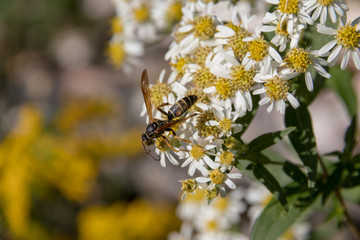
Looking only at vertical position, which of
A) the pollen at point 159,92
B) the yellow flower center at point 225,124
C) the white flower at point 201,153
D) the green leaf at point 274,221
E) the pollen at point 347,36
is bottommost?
the green leaf at point 274,221

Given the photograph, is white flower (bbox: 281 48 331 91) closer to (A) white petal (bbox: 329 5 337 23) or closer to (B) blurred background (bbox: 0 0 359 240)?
(A) white petal (bbox: 329 5 337 23)

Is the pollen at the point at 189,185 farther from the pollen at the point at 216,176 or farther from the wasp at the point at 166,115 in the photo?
the wasp at the point at 166,115

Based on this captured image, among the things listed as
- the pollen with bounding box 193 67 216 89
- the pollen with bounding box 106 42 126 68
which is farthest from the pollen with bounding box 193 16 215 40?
the pollen with bounding box 106 42 126 68

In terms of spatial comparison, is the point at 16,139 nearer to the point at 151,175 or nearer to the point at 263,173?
the point at 151,175

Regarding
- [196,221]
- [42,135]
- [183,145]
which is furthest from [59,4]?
[183,145]

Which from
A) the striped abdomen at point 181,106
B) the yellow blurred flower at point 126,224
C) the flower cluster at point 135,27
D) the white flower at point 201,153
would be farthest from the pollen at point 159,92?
the yellow blurred flower at point 126,224

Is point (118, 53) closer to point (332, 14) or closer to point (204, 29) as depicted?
point (204, 29)
